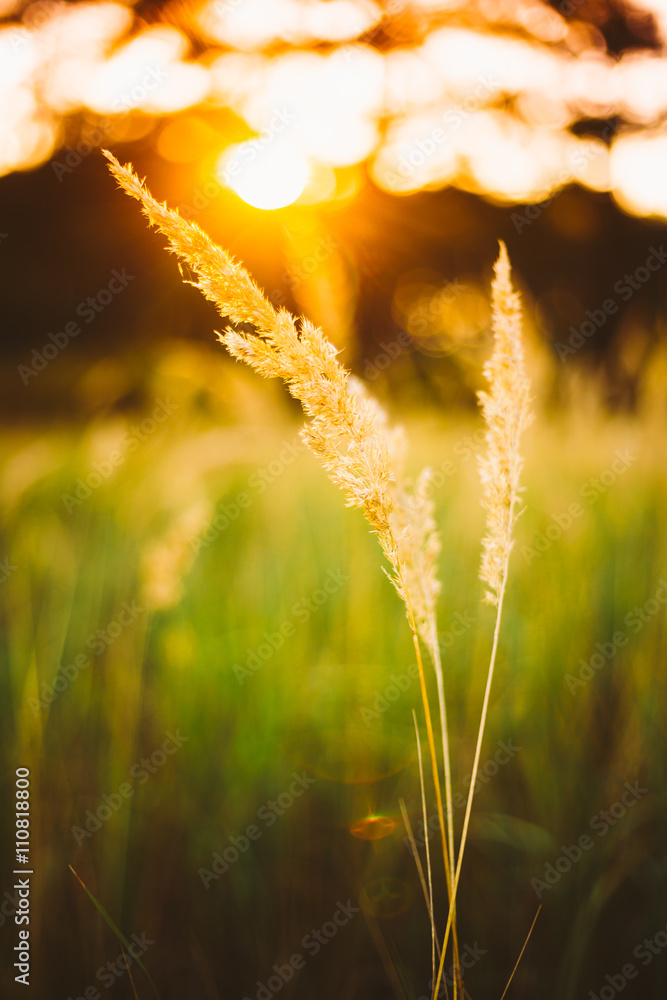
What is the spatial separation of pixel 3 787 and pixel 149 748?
0.29m

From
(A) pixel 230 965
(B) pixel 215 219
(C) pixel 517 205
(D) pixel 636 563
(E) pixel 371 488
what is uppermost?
(C) pixel 517 205

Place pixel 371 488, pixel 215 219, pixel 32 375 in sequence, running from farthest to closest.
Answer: pixel 215 219
pixel 32 375
pixel 371 488

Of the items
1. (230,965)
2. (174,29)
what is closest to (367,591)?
(230,965)

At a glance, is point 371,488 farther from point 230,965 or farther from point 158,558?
point 230,965

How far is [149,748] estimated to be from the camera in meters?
1.34

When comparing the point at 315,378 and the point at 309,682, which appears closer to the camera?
the point at 315,378

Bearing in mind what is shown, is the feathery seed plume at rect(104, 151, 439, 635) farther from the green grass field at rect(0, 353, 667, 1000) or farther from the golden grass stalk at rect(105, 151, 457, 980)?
the green grass field at rect(0, 353, 667, 1000)

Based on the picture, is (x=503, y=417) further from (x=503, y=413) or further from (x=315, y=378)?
(x=315, y=378)

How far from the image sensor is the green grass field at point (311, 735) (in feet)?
3.67

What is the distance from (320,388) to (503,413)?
0.22 m

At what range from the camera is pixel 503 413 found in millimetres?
700

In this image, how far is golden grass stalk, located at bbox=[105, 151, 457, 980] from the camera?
63cm

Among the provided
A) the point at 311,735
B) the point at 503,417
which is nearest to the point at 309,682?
the point at 311,735

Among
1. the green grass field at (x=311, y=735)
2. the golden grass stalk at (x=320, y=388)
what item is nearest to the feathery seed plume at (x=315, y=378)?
the golden grass stalk at (x=320, y=388)
